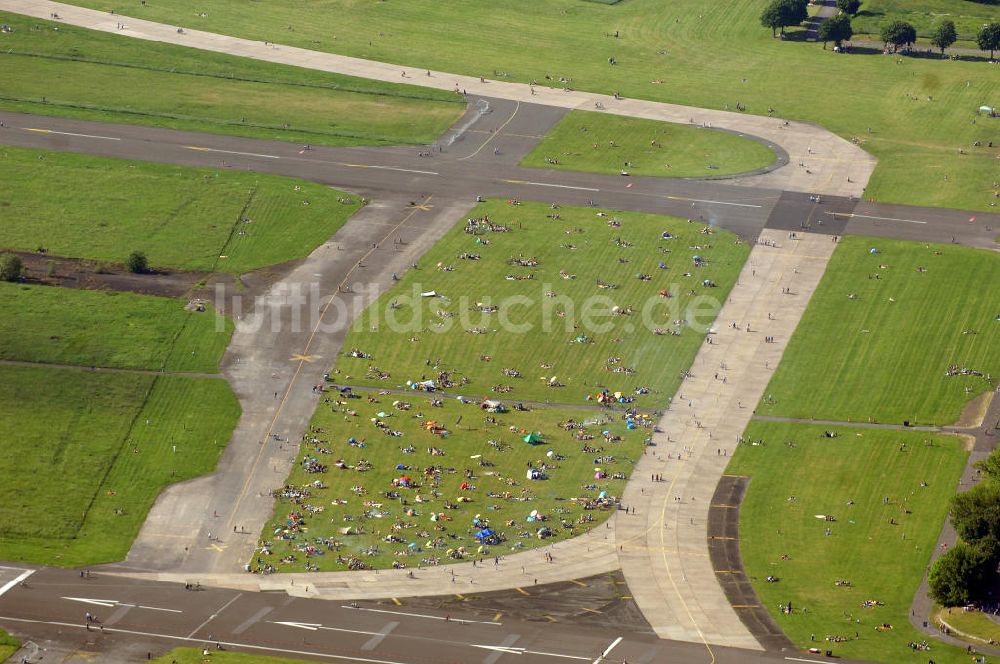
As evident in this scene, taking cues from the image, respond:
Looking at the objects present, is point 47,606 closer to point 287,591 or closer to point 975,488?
point 287,591

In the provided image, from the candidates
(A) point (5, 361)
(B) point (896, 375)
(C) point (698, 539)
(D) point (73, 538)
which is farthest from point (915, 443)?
(A) point (5, 361)

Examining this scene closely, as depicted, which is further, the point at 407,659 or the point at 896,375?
the point at 896,375

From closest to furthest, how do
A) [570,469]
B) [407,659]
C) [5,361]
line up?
[407,659] → [570,469] → [5,361]

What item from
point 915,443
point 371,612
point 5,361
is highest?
point 5,361

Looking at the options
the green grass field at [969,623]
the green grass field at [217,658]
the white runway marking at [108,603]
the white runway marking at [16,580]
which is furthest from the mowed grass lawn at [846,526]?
the white runway marking at [16,580]

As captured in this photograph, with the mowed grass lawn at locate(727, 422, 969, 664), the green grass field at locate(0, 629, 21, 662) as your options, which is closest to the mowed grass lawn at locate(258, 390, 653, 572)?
the mowed grass lawn at locate(727, 422, 969, 664)

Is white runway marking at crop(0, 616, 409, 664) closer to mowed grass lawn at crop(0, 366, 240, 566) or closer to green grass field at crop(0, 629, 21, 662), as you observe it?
green grass field at crop(0, 629, 21, 662)

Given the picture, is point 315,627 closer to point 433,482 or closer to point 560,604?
point 560,604

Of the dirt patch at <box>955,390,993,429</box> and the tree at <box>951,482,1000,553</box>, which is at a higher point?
the tree at <box>951,482,1000,553</box>
